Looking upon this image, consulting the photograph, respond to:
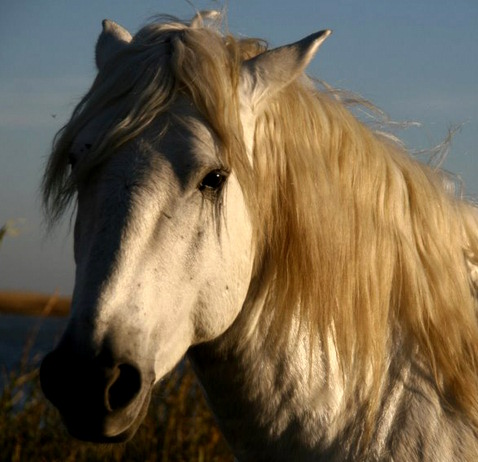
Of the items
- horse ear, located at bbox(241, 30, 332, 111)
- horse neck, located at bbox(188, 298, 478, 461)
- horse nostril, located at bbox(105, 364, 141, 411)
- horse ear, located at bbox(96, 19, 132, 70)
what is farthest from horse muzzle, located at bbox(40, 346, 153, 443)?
→ horse ear, located at bbox(96, 19, 132, 70)

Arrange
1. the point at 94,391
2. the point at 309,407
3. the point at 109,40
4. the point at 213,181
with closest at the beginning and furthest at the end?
1. the point at 94,391
2. the point at 213,181
3. the point at 309,407
4. the point at 109,40

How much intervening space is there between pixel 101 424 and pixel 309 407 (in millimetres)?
697

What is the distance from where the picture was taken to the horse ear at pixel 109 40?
3121 millimetres

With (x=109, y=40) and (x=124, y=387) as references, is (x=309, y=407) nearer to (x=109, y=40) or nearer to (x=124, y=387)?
(x=124, y=387)

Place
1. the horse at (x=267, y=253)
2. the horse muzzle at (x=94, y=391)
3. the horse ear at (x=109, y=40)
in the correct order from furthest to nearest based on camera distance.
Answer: the horse ear at (x=109, y=40) < the horse at (x=267, y=253) < the horse muzzle at (x=94, y=391)

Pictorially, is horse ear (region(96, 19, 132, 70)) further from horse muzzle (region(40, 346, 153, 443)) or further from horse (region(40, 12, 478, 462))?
horse muzzle (region(40, 346, 153, 443))

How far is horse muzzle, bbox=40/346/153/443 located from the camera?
91.3 inches

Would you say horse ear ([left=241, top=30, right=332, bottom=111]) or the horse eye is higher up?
horse ear ([left=241, top=30, right=332, bottom=111])

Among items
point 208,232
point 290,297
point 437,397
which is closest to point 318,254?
point 290,297

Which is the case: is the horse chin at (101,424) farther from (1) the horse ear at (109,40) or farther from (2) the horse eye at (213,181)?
(1) the horse ear at (109,40)

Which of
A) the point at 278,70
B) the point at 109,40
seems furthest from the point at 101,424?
the point at 109,40

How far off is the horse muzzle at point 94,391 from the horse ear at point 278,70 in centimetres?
94

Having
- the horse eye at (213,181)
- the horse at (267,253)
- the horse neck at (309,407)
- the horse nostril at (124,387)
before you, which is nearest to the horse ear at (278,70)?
the horse at (267,253)

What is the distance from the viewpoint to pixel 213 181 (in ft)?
8.51
